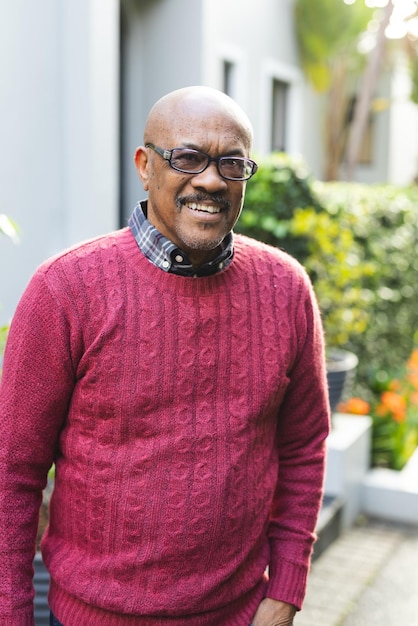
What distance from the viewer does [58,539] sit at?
200 centimetres

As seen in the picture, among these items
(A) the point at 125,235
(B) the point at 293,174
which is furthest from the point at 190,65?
(A) the point at 125,235

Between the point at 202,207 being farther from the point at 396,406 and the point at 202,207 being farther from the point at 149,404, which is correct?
the point at 396,406

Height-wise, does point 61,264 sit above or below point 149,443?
above

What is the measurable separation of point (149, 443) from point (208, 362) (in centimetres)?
23

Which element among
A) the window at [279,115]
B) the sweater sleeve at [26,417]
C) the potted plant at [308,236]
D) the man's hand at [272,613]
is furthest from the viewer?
the window at [279,115]

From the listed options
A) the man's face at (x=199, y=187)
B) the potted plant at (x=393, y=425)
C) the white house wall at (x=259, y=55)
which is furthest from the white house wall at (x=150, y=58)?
the man's face at (x=199, y=187)

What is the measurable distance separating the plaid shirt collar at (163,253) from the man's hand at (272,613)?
874 mm

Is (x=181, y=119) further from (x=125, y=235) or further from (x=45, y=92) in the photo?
(x=45, y=92)

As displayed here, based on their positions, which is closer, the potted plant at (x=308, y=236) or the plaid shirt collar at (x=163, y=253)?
the plaid shirt collar at (x=163, y=253)

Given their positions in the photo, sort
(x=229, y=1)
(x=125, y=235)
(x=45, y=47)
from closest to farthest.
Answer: (x=125, y=235) < (x=45, y=47) < (x=229, y=1)

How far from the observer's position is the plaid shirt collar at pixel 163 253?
1923 mm

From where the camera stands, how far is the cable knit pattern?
1.85m

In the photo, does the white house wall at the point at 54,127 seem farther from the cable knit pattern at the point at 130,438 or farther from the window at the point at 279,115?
the window at the point at 279,115

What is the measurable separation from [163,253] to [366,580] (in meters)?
3.20
